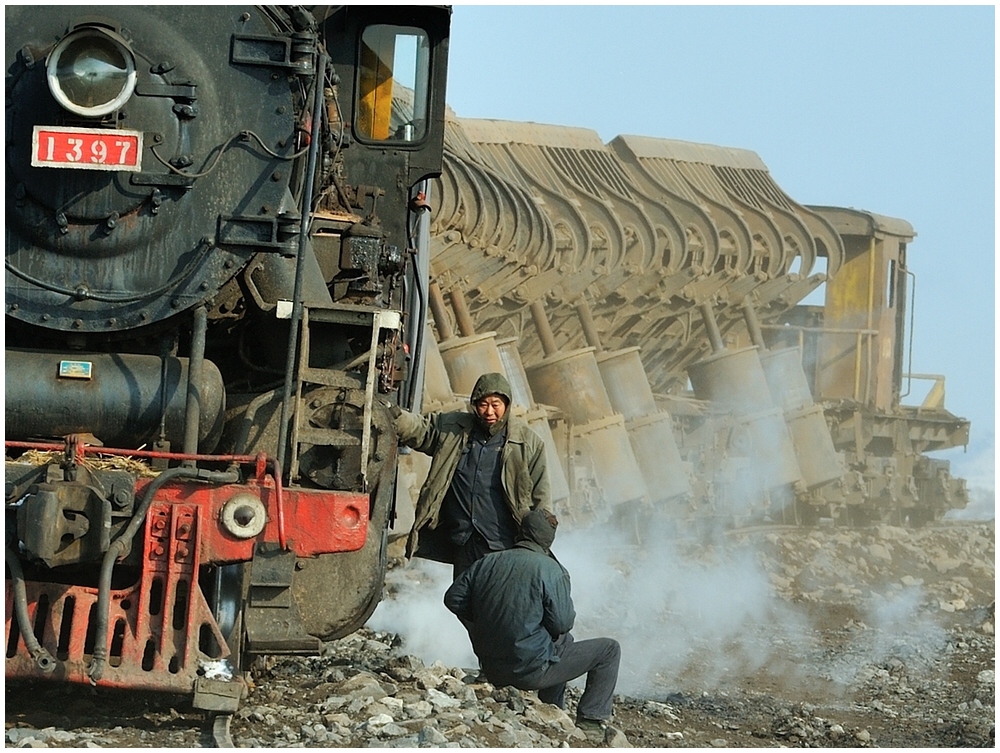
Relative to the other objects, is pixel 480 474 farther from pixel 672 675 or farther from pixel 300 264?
pixel 672 675

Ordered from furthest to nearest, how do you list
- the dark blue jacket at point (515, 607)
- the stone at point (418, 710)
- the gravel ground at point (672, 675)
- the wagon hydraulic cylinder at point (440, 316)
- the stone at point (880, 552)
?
the stone at point (880, 552)
the wagon hydraulic cylinder at point (440, 316)
the dark blue jacket at point (515, 607)
the stone at point (418, 710)
the gravel ground at point (672, 675)

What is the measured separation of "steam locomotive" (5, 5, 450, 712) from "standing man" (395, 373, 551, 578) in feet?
2.69

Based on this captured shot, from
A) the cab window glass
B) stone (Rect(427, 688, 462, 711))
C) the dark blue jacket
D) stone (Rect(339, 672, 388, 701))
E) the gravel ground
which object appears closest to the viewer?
the gravel ground

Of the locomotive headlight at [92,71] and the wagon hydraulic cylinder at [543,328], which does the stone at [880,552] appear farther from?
the locomotive headlight at [92,71]

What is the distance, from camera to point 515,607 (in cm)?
701

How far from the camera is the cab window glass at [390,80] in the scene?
7828 mm

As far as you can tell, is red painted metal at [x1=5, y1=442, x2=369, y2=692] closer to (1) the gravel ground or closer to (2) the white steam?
(1) the gravel ground

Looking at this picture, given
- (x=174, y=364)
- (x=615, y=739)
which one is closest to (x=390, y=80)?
(x=174, y=364)

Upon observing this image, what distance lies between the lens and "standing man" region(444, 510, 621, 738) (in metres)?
7.03

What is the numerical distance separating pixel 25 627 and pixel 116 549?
1.30 feet

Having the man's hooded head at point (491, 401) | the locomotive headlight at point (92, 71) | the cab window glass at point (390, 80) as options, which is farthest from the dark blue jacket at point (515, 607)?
the locomotive headlight at point (92, 71)

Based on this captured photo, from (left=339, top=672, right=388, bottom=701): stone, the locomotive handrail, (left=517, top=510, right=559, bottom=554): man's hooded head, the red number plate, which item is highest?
the red number plate

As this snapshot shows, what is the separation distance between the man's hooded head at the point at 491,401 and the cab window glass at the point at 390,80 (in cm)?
126

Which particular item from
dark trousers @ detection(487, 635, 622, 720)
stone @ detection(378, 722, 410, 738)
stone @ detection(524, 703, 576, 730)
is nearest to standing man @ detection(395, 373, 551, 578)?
dark trousers @ detection(487, 635, 622, 720)
